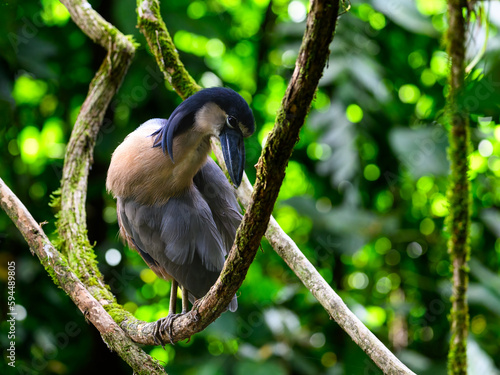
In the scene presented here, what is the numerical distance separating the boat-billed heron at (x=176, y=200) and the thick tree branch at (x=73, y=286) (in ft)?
0.44

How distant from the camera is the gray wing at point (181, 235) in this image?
2371mm

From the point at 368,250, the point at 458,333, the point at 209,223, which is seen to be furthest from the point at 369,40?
the point at 458,333

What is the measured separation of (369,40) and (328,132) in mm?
1026

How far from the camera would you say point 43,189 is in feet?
13.0

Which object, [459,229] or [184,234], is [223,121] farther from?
[459,229]

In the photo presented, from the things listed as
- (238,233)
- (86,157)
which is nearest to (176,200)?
(86,157)

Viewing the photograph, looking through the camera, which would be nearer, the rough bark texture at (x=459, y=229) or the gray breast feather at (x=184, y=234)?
the rough bark texture at (x=459, y=229)

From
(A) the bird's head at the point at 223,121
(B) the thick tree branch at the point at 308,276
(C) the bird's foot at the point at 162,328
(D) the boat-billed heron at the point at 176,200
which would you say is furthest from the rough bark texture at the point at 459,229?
(C) the bird's foot at the point at 162,328

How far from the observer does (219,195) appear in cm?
248

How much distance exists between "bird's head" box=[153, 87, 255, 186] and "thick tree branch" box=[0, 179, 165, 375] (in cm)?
63

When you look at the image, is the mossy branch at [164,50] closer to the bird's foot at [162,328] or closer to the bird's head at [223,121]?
the bird's head at [223,121]

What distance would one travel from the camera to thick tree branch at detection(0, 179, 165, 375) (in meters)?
1.98

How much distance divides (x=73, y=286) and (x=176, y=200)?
0.59m

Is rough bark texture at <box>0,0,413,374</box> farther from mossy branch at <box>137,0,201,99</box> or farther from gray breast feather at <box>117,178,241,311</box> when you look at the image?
gray breast feather at <box>117,178,241,311</box>
